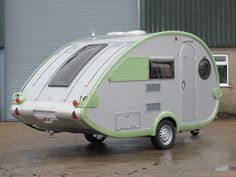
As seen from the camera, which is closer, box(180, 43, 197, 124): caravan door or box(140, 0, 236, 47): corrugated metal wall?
box(180, 43, 197, 124): caravan door

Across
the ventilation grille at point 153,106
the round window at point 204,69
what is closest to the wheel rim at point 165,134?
the ventilation grille at point 153,106

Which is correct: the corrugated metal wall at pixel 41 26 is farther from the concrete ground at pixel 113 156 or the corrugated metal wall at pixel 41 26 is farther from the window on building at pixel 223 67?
the concrete ground at pixel 113 156

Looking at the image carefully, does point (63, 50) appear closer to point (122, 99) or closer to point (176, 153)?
point (122, 99)

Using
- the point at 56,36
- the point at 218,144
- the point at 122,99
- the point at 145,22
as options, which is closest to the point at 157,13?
the point at 145,22

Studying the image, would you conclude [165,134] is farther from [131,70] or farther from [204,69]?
[204,69]

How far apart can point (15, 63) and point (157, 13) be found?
5605 mm

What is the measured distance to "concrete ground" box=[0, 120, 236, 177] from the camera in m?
10.2

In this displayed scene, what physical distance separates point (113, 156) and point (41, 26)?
10373mm

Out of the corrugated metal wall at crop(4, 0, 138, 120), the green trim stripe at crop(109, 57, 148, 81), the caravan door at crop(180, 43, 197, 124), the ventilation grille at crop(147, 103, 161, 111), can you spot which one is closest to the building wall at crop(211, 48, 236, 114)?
the corrugated metal wall at crop(4, 0, 138, 120)

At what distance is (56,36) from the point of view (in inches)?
846

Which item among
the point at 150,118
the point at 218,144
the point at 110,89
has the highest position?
the point at 110,89

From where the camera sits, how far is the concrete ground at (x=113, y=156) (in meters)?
10.2

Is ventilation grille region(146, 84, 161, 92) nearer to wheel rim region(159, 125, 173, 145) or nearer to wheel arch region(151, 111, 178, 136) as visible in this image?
wheel arch region(151, 111, 178, 136)

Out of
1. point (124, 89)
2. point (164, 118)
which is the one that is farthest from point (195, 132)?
point (124, 89)
